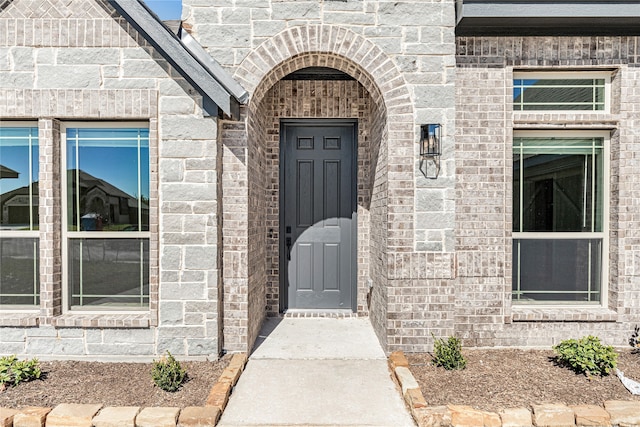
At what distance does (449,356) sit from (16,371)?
13.6 ft

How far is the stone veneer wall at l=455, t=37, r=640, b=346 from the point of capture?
4191mm

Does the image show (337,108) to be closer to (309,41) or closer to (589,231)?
(309,41)

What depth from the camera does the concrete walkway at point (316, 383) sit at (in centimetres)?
308

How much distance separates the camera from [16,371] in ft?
11.2

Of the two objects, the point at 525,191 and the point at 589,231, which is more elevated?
the point at 525,191

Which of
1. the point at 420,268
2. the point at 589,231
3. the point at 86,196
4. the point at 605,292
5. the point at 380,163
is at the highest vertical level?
the point at 380,163

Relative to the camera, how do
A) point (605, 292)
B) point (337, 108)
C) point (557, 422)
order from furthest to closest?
point (337, 108)
point (605, 292)
point (557, 422)

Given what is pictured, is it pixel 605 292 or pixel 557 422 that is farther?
pixel 605 292

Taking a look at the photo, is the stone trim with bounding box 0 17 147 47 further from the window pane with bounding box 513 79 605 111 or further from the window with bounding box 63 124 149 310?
Result: the window pane with bounding box 513 79 605 111

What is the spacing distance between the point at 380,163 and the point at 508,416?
2.84 metres

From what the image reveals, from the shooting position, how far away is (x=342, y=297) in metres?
5.60

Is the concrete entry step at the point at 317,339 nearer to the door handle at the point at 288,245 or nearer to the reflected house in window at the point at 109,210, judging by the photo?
the door handle at the point at 288,245

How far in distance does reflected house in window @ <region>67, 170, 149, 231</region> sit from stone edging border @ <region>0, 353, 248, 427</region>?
1810 mm

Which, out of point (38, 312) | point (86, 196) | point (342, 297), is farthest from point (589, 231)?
point (38, 312)
